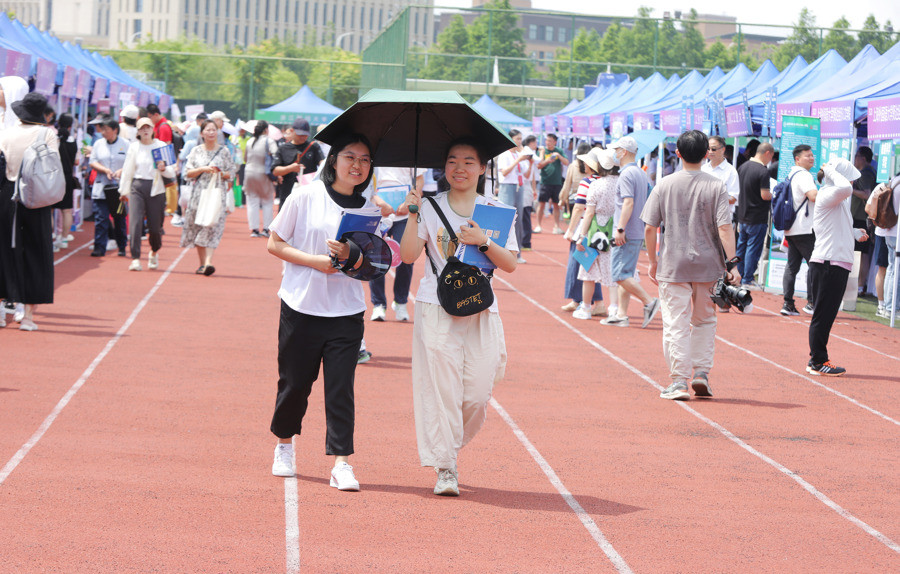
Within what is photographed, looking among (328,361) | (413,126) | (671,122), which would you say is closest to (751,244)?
(671,122)

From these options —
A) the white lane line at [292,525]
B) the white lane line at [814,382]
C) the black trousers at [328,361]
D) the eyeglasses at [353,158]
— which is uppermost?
the eyeglasses at [353,158]

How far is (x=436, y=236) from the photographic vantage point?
569 centimetres

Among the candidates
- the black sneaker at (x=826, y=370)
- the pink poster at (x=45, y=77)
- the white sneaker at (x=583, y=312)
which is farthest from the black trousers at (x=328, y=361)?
the pink poster at (x=45, y=77)

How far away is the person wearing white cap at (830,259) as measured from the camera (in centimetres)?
1003

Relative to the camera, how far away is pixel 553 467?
6.67 metres

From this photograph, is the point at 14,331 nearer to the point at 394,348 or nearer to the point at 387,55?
the point at 394,348

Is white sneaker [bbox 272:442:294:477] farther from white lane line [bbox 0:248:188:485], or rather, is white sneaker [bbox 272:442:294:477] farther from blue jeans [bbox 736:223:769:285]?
blue jeans [bbox 736:223:769:285]

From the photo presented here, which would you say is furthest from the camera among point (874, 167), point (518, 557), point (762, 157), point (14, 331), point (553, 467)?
point (874, 167)

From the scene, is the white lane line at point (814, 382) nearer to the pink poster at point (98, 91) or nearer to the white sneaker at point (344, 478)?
the white sneaker at point (344, 478)

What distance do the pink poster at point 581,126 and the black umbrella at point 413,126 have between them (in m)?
22.8

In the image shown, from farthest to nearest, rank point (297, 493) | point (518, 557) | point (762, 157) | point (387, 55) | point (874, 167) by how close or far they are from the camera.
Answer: point (387, 55) < point (874, 167) < point (762, 157) < point (297, 493) < point (518, 557)

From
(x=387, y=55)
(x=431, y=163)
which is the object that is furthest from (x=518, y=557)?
(x=387, y=55)

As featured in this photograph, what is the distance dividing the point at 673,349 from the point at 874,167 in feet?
34.5

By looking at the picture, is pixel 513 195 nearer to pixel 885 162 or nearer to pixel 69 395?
pixel 885 162
